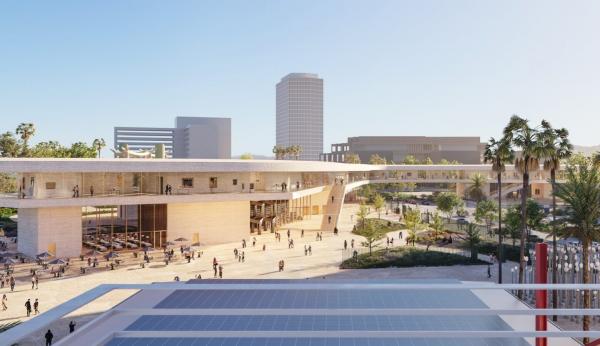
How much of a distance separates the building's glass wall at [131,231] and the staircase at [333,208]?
2480 centimetres

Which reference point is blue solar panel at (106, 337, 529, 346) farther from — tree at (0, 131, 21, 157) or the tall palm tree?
tree at (0, 131, 21, 157)

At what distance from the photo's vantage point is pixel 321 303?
22625 millimetres

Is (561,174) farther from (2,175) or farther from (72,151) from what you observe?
(2,175)

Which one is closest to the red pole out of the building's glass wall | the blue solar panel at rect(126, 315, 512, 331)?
the blue solar panel at rect(126, 315, 512, 331)

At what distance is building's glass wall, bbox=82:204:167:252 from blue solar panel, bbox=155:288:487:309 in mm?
27322

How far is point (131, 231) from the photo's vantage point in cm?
5181

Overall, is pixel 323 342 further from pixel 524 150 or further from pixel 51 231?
pixel 51 231

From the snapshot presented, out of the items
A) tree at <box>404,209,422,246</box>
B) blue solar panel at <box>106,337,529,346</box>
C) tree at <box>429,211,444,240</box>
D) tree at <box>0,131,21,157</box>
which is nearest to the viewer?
blue solar panel at <box>106,337,529,346</box>

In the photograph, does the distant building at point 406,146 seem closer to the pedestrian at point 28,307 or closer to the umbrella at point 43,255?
the umbrella at point 43,255

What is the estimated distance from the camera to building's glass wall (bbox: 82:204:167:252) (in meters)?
48.8

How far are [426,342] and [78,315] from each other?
869 inches

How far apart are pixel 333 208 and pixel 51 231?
133ft

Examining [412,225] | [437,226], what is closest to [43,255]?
[412,225]

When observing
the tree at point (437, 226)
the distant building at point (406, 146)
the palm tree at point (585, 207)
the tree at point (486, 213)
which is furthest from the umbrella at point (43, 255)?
the distant building at point (406, 146)
